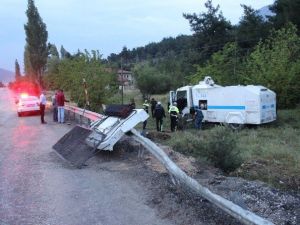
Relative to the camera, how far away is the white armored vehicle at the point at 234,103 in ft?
91.5

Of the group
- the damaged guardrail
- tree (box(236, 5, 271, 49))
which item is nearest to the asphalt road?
the damaged guardrail

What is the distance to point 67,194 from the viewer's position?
7801 millimetres

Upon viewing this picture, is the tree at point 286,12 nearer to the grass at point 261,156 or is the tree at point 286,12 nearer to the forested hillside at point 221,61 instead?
the forested hillside at point 221,61

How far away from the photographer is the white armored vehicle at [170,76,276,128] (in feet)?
91.5

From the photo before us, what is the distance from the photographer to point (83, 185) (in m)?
8.46

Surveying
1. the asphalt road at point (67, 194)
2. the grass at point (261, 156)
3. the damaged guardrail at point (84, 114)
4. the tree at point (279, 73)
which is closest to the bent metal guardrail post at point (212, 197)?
the asphalt road at point (67, 194)

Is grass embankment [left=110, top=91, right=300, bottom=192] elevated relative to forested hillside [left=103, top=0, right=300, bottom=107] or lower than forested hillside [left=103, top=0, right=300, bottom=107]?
lower

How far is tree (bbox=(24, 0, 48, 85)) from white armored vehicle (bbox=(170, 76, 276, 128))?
3999cm

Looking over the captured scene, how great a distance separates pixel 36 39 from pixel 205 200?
64048 millimetres

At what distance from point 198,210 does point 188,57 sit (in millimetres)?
63381

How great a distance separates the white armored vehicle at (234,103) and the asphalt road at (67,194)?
59.8ft

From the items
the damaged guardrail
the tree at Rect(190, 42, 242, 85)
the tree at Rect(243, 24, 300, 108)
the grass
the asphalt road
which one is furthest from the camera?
the tree at Rect(190, 42, 242, 85)

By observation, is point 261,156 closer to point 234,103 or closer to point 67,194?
point 67,194

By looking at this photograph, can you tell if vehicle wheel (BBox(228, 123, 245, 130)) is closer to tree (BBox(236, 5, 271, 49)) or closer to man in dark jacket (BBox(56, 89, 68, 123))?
man in dark jacket (BBox(56, 89, 68, 123))
